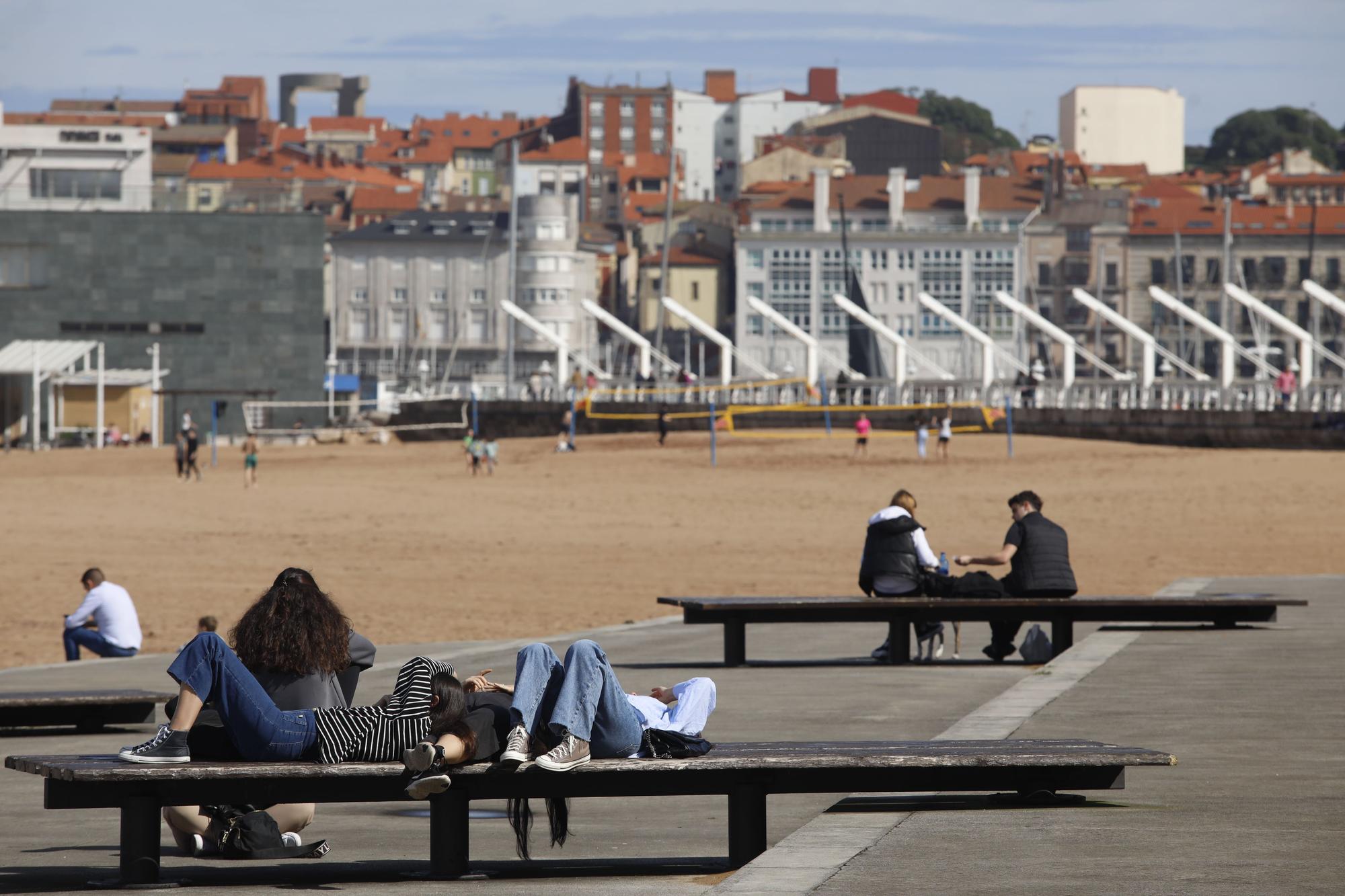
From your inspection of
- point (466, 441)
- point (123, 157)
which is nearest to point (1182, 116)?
point (123, 157)

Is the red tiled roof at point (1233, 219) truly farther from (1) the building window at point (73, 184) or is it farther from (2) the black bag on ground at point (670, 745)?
(2) the black bag on ground at point (670, 745)

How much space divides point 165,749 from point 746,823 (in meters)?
1.71

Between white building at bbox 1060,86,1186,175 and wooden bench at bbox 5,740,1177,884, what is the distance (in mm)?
155221

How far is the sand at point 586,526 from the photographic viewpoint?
20484 millimetres

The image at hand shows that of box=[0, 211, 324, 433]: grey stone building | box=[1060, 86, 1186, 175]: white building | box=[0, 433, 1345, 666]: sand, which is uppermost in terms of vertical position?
box=[1060, 86, 1186, 175]: white building

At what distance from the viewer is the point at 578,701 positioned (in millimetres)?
5844

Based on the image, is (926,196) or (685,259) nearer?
(926,196)

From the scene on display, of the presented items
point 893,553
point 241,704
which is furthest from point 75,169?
point 241,704

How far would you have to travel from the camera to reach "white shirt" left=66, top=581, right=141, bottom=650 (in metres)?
14.2

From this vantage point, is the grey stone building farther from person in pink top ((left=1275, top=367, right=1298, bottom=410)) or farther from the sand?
person in pink top ((left=1275, top=367, right=1298, bottom=410))

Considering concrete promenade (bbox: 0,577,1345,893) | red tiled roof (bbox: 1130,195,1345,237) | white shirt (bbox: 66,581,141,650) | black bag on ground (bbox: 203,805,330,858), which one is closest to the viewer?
concrete promenade (bbox: 0,577,1345,893)

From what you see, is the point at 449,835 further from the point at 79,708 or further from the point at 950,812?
the point at 79,708

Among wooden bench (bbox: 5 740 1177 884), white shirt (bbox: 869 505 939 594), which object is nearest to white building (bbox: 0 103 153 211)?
white shirt (bbox: 869 505 939 594)

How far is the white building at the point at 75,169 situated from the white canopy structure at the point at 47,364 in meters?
5.23
